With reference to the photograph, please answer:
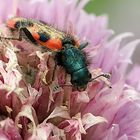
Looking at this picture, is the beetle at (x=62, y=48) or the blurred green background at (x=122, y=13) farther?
the blurred green background at (x=122, y=13)

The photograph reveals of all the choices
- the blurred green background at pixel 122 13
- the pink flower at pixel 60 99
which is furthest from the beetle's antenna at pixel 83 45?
the blurred green background at pixel 122 13

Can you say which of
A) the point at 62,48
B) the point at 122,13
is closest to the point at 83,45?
the point at 62,48

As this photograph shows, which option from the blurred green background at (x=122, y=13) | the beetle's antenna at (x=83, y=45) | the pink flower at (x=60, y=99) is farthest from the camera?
the blurred green background at (x=122, y=13)

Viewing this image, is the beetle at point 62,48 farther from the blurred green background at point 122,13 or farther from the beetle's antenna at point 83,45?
the blurred green background at point 122,13

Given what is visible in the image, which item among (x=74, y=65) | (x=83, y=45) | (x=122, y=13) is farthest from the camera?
(x=122, y=13)

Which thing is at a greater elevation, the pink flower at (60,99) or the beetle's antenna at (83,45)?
the beetle's antenna at (83,45)

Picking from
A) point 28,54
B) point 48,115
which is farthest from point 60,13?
point 48,115

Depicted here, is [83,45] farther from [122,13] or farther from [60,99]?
[122,13]
